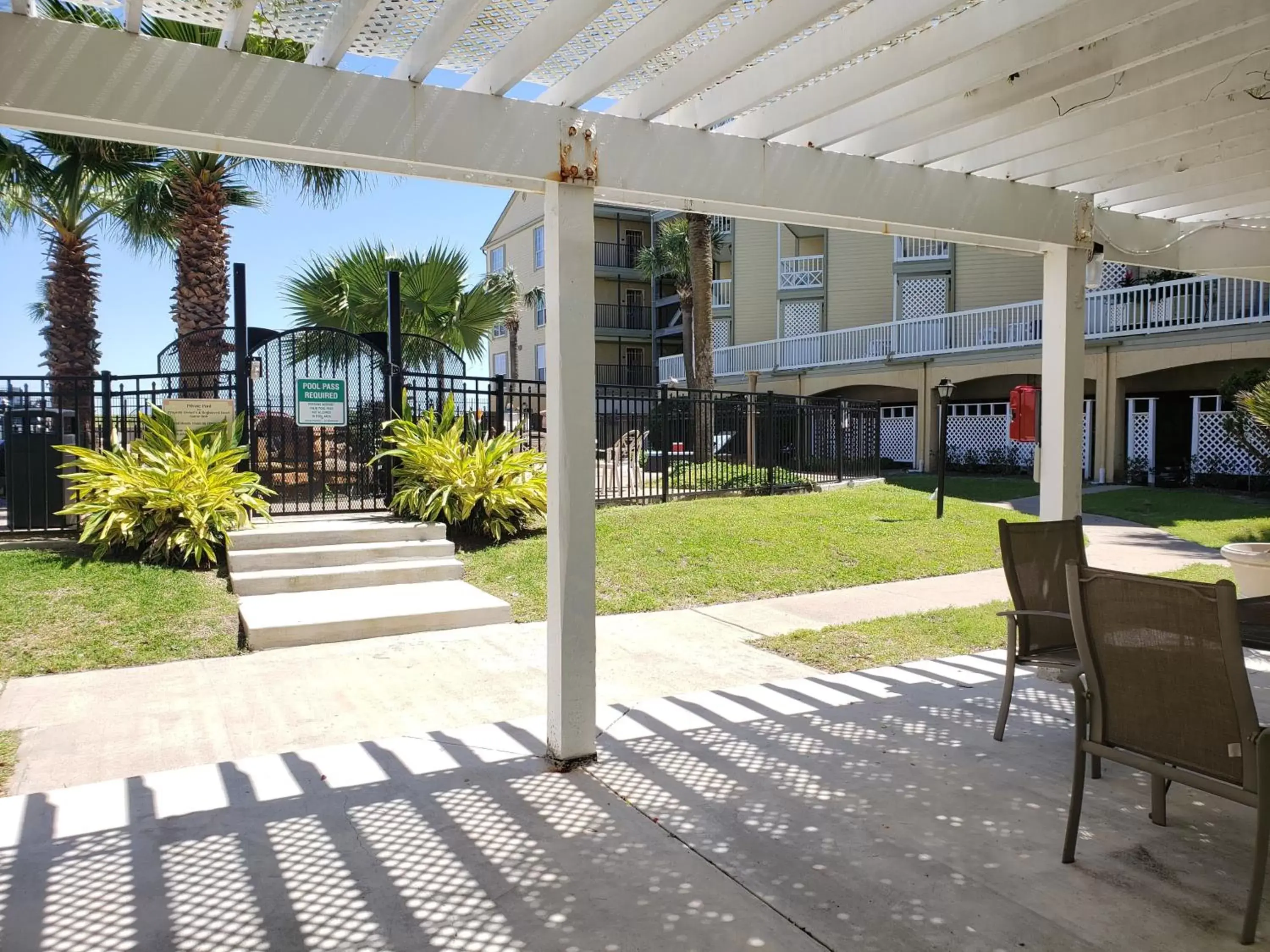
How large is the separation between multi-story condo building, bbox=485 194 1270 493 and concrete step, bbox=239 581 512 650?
13.1 meters

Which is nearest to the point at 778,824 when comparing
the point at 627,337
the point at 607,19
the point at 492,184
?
the point at 492,184

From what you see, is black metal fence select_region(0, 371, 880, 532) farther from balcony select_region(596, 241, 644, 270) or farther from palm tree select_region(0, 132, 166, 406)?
balcony select_region(596, 241, 644, 270)

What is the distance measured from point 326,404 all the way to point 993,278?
64.9 feet

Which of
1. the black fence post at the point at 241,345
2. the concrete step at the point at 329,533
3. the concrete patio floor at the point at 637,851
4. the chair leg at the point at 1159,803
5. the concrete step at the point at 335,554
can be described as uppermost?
the black fence post at the point at 241,345

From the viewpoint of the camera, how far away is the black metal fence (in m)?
8.62

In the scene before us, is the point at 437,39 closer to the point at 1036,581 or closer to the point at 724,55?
the point at 724,55

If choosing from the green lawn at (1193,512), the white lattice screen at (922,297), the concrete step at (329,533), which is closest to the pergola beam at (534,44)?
the concrete step at (329,533)

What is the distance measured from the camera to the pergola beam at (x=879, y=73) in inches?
132

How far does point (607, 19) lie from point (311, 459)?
7.81 metres

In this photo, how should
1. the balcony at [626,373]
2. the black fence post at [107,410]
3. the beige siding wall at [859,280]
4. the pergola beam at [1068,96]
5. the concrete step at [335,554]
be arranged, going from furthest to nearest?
the balcony at [626,373] → the beige siding wall at [859,280] → the black fence post at [107,410] → the concrete step at [335,554] → the pergola beam at [1068,96]

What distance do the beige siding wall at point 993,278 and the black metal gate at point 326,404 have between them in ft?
57.3

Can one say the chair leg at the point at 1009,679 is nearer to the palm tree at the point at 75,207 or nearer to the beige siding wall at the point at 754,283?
the palm tree at the point at 75,207

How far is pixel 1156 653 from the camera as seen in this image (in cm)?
272

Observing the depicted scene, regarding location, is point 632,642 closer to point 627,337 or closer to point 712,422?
point 712,422
